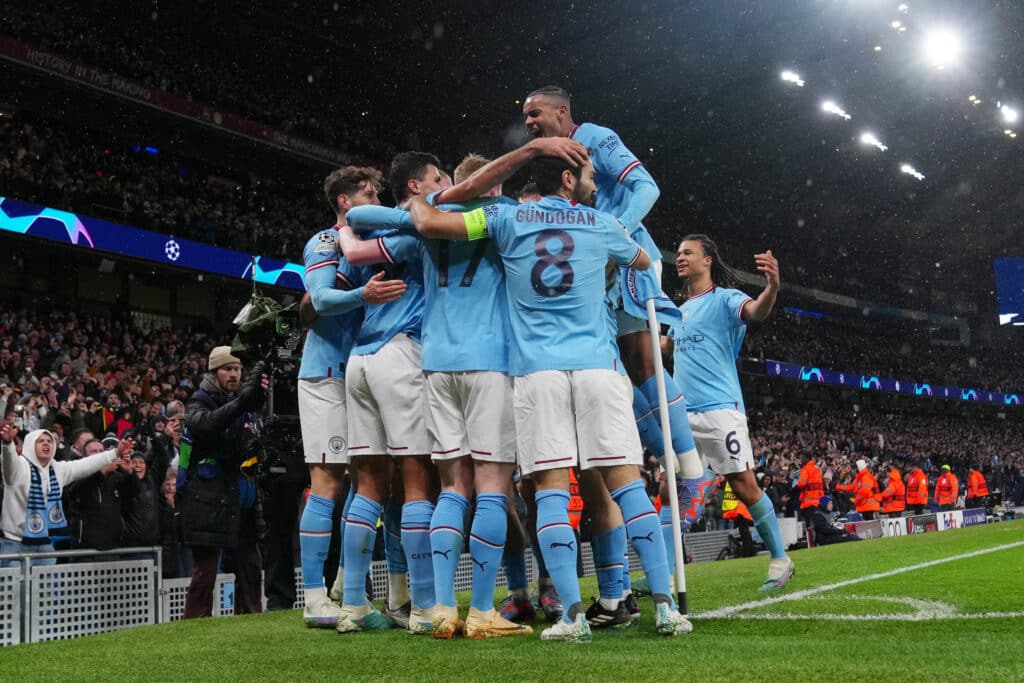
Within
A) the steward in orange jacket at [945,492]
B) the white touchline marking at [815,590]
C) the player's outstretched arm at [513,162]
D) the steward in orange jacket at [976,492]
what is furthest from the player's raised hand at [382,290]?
the steward in orange jacket at [976,492]

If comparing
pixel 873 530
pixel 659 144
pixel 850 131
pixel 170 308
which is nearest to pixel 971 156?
pixel 850 131

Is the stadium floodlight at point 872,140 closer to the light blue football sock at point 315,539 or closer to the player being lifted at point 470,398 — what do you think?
the player being lifted at point 470,398

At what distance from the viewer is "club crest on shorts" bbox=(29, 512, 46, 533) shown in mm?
7167

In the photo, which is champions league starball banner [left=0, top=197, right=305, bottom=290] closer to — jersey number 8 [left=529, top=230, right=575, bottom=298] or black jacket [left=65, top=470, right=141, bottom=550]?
black jacket [left=65, top=470, right=141, bottom=550]

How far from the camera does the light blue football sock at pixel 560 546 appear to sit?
3.71 metres

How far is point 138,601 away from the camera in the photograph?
647 centimetres

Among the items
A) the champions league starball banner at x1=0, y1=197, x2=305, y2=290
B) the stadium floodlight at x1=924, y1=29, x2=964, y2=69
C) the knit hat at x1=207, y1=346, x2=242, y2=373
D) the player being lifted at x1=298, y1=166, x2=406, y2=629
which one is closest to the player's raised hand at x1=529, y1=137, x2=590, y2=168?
the player being lifted at x1=298, y1=166, x2=406, y2=629

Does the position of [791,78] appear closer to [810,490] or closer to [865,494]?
[865,494]

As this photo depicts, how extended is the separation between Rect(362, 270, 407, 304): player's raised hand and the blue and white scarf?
165 inches

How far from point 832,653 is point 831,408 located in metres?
41.8

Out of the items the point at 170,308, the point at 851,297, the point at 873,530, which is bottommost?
the point at 873,530

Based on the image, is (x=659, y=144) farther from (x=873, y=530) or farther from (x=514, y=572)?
(x=514, y=572)

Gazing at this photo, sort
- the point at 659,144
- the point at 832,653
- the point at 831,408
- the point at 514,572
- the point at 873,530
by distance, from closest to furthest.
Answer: the point at 832,653, the point at 514,572, the point at 873,530, the point at 659,144, the point at 831,408

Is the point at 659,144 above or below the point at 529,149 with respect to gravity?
above
